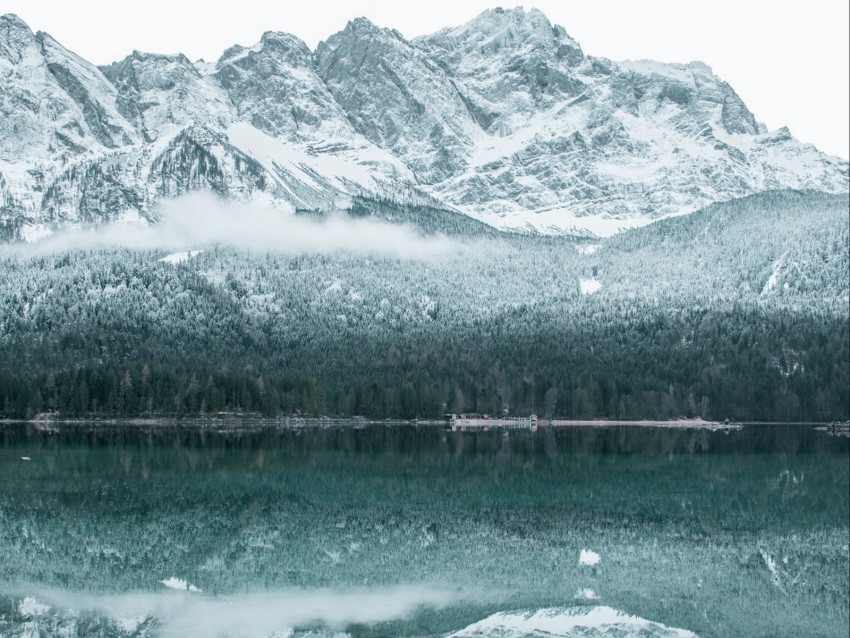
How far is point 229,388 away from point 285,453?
71693 millimetres

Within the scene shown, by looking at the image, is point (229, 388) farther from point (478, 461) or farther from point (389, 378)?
point (478, 461)

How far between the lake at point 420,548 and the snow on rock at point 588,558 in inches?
6.2

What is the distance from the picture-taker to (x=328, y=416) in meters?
168

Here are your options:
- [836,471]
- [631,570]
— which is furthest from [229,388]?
[631,570]

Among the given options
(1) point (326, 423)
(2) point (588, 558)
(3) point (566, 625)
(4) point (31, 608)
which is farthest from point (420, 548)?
(1) point (326, 423)

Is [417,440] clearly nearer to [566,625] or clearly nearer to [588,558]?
[588,558]

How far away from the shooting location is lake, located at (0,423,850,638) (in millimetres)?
33844

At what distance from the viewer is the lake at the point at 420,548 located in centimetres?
3384

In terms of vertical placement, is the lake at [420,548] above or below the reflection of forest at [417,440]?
above

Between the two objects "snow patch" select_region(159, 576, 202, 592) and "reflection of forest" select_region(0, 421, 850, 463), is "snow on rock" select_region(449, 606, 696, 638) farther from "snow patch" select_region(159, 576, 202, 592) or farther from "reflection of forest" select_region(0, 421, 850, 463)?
"reflection of forest" select_region(0, 421, 850, 463)

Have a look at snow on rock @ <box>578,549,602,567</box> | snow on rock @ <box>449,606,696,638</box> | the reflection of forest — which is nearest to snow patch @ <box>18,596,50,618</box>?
snow on rock @ <box>449,606,696,638</box>

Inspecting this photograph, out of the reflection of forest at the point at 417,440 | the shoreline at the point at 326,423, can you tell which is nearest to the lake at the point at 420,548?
the reflection of forest at the point at 417,440

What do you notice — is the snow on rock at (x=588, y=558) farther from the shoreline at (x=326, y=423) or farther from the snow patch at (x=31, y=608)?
the shoreline at (x=326, y=423)

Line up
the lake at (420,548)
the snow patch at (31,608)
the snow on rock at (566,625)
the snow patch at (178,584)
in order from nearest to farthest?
the snow on rock at (566,625)
the snow patch at (31,608)
the lake at (420,548)
the snow patch at (178,584)
